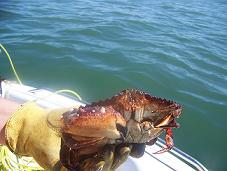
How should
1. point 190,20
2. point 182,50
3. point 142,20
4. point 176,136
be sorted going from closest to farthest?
point 176,136
point 182,50
point 142,20
point 190,20

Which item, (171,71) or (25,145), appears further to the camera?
(171,71)

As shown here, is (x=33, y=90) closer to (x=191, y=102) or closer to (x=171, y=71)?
(x=191, y=102)

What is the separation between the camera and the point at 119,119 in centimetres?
133

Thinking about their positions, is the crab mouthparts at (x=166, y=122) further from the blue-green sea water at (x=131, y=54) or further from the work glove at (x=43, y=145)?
the blue-green sea water at (x=131, y=54)

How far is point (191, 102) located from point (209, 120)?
1.68ft

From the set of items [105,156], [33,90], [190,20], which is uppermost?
[105,156]

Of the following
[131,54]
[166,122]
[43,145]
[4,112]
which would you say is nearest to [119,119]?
[166,122]

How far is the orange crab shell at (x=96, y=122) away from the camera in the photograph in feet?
4.33

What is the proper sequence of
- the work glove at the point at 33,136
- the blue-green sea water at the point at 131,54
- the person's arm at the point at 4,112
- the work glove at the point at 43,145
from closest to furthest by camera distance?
the work glove at the point at 43,145 < the work glove at the point at 33,136 < the person's arm at the point at 4,112 < the blue-green sea water at the point at 131,54

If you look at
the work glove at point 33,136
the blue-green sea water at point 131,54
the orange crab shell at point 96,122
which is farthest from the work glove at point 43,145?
the blue-green sea water at point 131,54

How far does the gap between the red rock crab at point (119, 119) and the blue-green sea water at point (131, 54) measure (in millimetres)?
3117

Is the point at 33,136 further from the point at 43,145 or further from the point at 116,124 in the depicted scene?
the point at 116,124

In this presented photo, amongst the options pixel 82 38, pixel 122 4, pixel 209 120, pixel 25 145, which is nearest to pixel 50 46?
pixel 82 38

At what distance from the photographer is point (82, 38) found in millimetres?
8070
